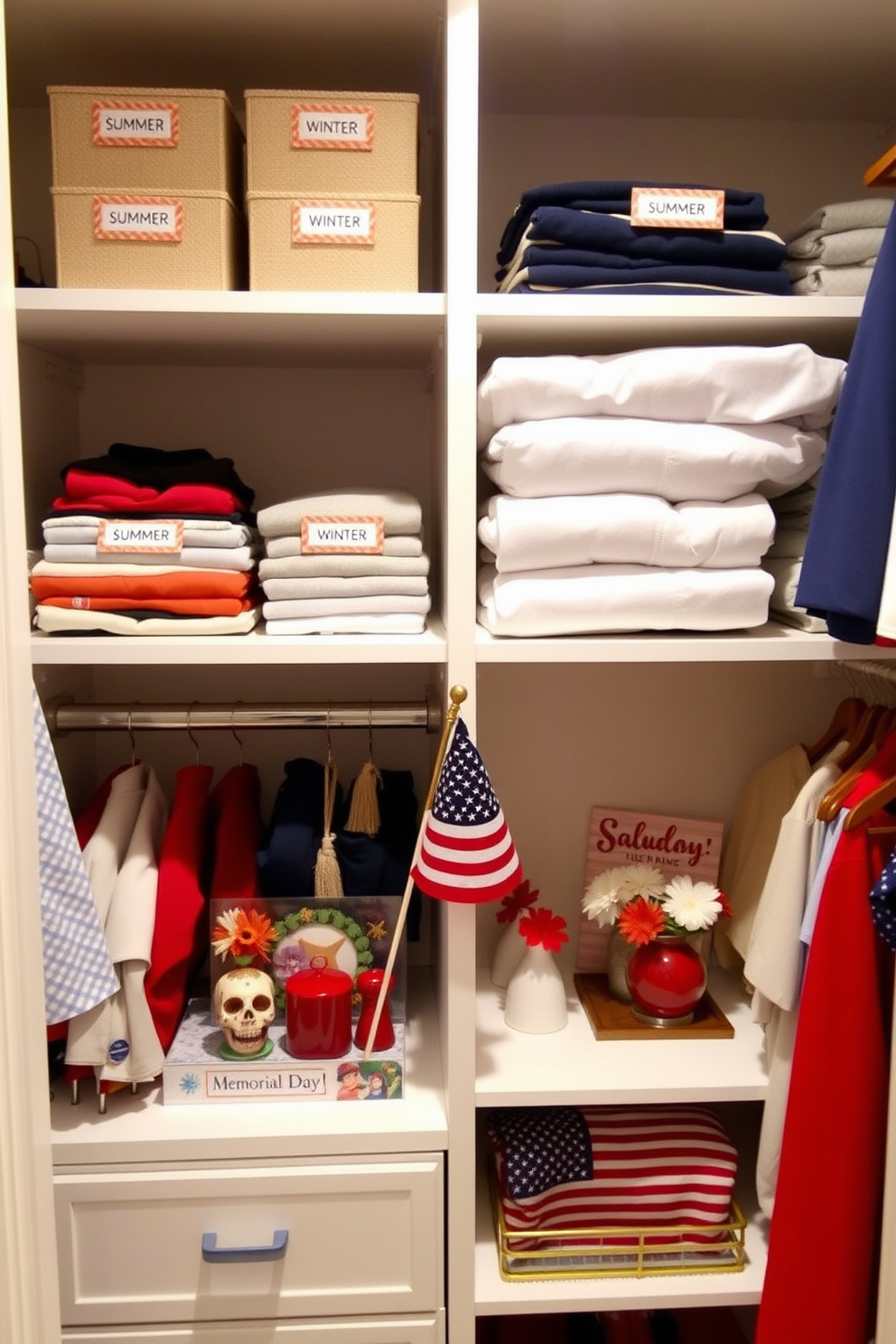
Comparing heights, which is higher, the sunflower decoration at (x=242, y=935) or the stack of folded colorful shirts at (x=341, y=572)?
the stack of folded colorful shirts at (x=341, y=572)

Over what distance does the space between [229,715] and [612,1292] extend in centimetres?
97

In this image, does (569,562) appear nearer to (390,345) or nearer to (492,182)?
(390,345)

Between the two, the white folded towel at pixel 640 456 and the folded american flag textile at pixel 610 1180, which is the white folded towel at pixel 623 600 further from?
the folded american flag textile at pixel 610 1180

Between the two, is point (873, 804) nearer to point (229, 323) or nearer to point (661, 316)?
point (661, 316)

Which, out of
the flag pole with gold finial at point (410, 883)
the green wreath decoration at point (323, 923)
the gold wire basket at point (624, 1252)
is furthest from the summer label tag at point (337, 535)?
the gold wire basket at point (624, 1252)

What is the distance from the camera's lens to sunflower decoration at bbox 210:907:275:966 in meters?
1.42

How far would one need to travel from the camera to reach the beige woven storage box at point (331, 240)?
1.32m

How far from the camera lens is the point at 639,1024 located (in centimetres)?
156

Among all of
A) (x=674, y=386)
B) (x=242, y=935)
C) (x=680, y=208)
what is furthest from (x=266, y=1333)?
(x=680, y=208)

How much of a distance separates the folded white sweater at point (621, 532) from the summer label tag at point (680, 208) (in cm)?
35

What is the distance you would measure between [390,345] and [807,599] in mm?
701

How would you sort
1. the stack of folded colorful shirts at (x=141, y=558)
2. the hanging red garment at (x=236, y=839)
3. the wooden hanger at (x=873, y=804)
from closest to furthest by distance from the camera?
the wooden hanger at (x=873, y=804) < the stack of folded colorful shirts at (x=141, y=558) < the hanging red garment at (x=236, y=839)

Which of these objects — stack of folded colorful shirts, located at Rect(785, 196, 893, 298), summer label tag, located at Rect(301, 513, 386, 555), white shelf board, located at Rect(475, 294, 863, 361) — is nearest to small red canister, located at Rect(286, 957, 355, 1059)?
summer label tag, located at Rect(301, 513, 386, 555)

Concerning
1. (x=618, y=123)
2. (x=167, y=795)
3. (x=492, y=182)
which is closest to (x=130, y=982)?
(x=167, y=795)
